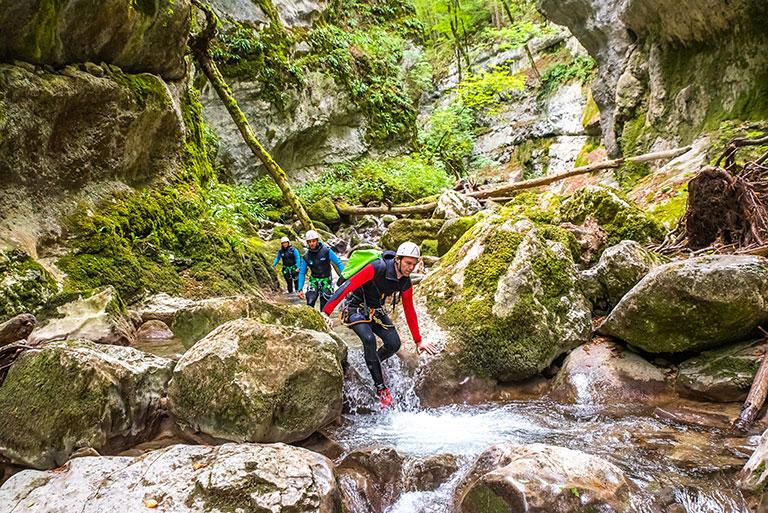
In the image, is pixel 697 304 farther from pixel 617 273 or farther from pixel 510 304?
pixel 510 304

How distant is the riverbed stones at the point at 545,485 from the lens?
120 inches

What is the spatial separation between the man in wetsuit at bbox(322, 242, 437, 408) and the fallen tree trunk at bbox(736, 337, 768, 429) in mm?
3083

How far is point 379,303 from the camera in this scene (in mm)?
5785

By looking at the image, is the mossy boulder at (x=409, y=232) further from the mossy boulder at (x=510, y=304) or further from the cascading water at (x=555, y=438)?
the cascading water at (x=555, y=438)

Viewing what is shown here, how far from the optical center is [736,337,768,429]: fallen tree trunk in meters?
4.21

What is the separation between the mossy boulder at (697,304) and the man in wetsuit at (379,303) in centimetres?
249

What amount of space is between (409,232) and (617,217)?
6.53 meters

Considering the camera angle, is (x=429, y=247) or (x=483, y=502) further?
(x=429, y=247)

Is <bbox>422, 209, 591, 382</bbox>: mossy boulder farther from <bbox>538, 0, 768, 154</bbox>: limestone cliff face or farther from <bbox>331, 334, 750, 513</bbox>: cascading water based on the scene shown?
<bbox>538, 0, 768, 154</bbox>: limestone cliff face

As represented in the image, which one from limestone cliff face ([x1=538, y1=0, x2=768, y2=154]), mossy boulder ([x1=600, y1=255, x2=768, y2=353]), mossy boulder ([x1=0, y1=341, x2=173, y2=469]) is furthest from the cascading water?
limestone cliff face ([x1=538, y1=0, x2=768, y2=154])

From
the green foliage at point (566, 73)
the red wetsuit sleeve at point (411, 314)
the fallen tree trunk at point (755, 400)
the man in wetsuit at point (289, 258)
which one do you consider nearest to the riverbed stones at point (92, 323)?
the red wetsuit sleeve at point (411, 314)

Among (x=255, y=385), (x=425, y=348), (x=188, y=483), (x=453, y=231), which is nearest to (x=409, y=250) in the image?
(x=425, y=348)

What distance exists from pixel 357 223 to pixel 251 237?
696 centimetres

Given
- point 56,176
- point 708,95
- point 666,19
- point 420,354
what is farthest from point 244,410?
point 666,19
